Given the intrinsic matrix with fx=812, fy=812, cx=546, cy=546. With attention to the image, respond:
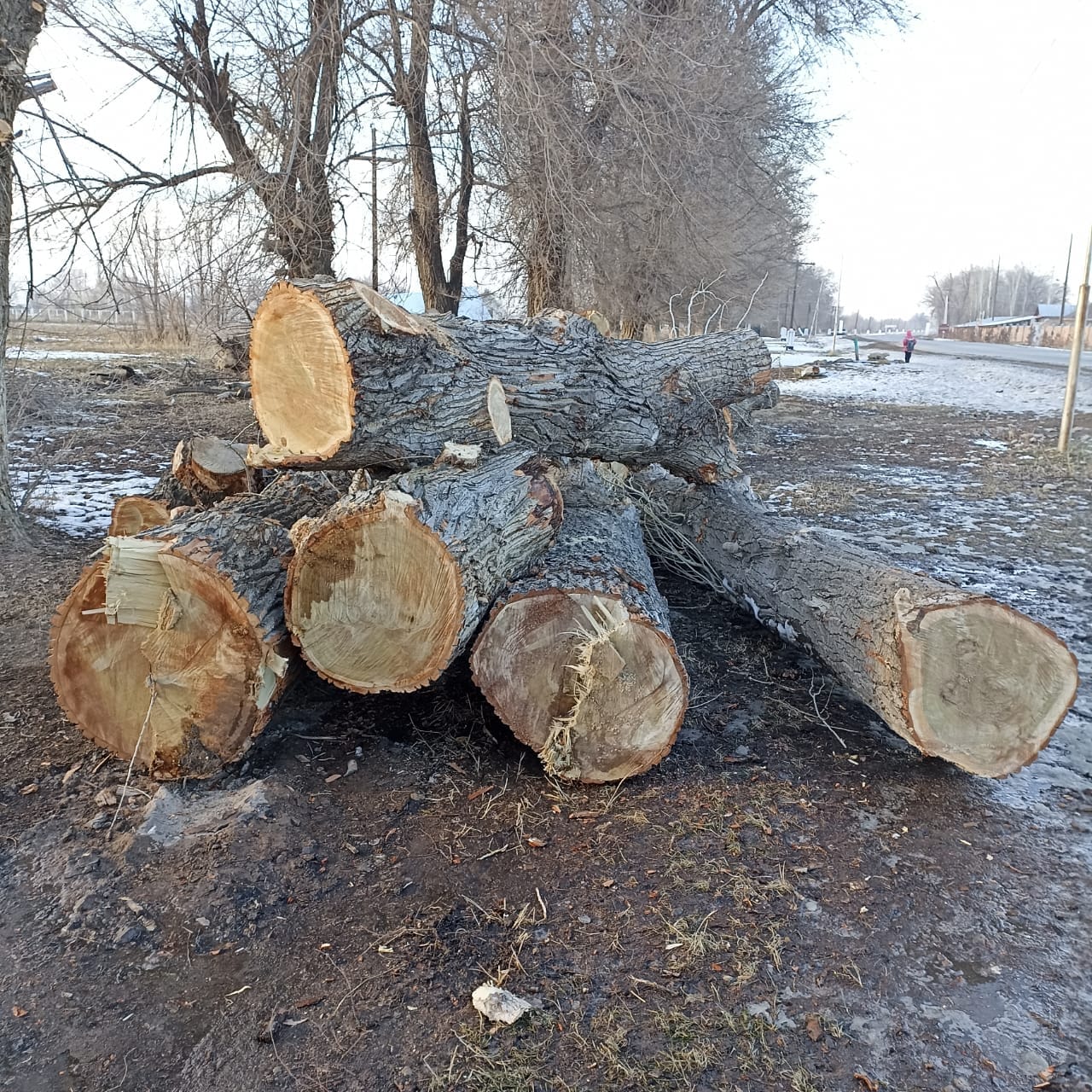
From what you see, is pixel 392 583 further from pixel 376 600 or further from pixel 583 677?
pixel 583 677

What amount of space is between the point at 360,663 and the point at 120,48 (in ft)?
20.9

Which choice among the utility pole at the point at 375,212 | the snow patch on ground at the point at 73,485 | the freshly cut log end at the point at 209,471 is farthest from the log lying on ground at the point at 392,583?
the utility pole at the point at 375,212

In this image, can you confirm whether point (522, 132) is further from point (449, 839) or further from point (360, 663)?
point (449, 839)

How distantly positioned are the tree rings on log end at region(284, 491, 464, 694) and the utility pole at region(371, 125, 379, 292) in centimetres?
570

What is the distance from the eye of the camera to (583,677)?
2773mm

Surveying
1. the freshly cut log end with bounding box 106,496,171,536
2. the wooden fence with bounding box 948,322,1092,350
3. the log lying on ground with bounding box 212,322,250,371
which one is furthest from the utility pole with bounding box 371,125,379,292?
the wooden fence with bounding box 948,322,1092,350

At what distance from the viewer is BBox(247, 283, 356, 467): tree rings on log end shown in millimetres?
2781

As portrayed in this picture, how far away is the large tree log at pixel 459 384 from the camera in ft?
9.25

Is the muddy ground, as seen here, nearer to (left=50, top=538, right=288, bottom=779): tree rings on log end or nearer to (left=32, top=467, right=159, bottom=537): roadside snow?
(left=50, top=538, right=288, bottom=779): tree rings on log end

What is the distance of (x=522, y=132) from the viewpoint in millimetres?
6566

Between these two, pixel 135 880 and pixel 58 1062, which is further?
pixel 135 880

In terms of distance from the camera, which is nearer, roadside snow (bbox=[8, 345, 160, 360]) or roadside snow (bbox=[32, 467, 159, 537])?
roadside snow (bbox=[32, 467, 159, 537])

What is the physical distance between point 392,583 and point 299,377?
838 mm

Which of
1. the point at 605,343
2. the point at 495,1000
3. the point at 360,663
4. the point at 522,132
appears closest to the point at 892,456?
the point at 522,132
